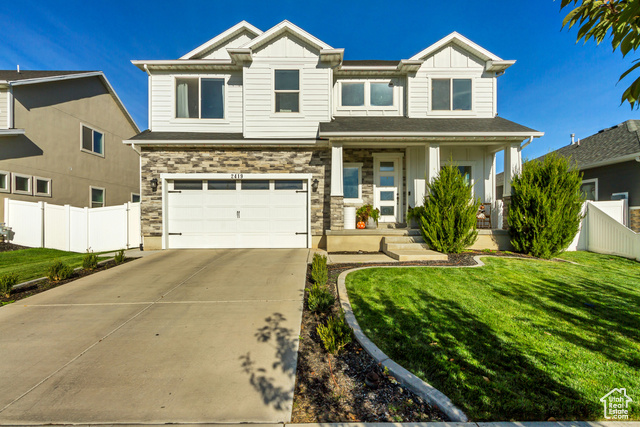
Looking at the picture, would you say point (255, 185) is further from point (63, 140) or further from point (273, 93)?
point (63, 140)

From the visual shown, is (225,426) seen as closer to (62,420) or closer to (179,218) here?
(62,420)

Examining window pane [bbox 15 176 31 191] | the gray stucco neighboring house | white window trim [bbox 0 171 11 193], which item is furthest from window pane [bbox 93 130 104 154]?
the gray stucco neighboring house

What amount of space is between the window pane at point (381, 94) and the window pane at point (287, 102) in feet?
9.40

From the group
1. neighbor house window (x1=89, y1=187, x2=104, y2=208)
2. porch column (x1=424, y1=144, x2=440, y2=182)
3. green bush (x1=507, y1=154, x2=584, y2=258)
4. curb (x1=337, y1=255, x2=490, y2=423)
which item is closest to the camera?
curb (x1=337, y1=255, x2=490, y2=423)

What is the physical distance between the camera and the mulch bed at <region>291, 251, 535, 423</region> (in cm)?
204

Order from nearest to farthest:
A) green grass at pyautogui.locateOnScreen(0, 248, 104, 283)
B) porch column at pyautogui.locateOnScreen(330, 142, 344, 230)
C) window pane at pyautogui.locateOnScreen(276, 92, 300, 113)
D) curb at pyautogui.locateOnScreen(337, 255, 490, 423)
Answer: curb at pyautogui.locateOnScreen(337, 255, 490, 423), green grass at pyautogui.locateOnScreen(0, 248, 104, 283), porch column at pyautogui.locateOnScreen(330, 142, 344, 230), window pane at pyautogui.locateOnScreen(276, 92, 300, 113)

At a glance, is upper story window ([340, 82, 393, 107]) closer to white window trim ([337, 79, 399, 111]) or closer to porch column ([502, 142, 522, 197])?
white window trim ([337, 79, 399, 111])

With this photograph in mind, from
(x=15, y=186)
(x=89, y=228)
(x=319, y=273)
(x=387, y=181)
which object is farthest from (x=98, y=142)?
(x=319, y=273)

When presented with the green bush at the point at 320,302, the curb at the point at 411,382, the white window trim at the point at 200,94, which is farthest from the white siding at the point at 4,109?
the curb at the point at 411,382

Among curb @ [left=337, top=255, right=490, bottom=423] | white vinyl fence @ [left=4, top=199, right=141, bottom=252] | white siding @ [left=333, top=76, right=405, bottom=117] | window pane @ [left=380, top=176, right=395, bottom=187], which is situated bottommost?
curb @ [left=337, top=255, right=490, bottom=423]

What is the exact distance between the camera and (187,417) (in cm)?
205

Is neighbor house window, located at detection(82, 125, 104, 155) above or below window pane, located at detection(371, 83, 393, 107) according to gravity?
below

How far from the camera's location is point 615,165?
10.9 metres

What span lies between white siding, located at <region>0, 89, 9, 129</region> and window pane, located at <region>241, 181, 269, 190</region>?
353 inches
